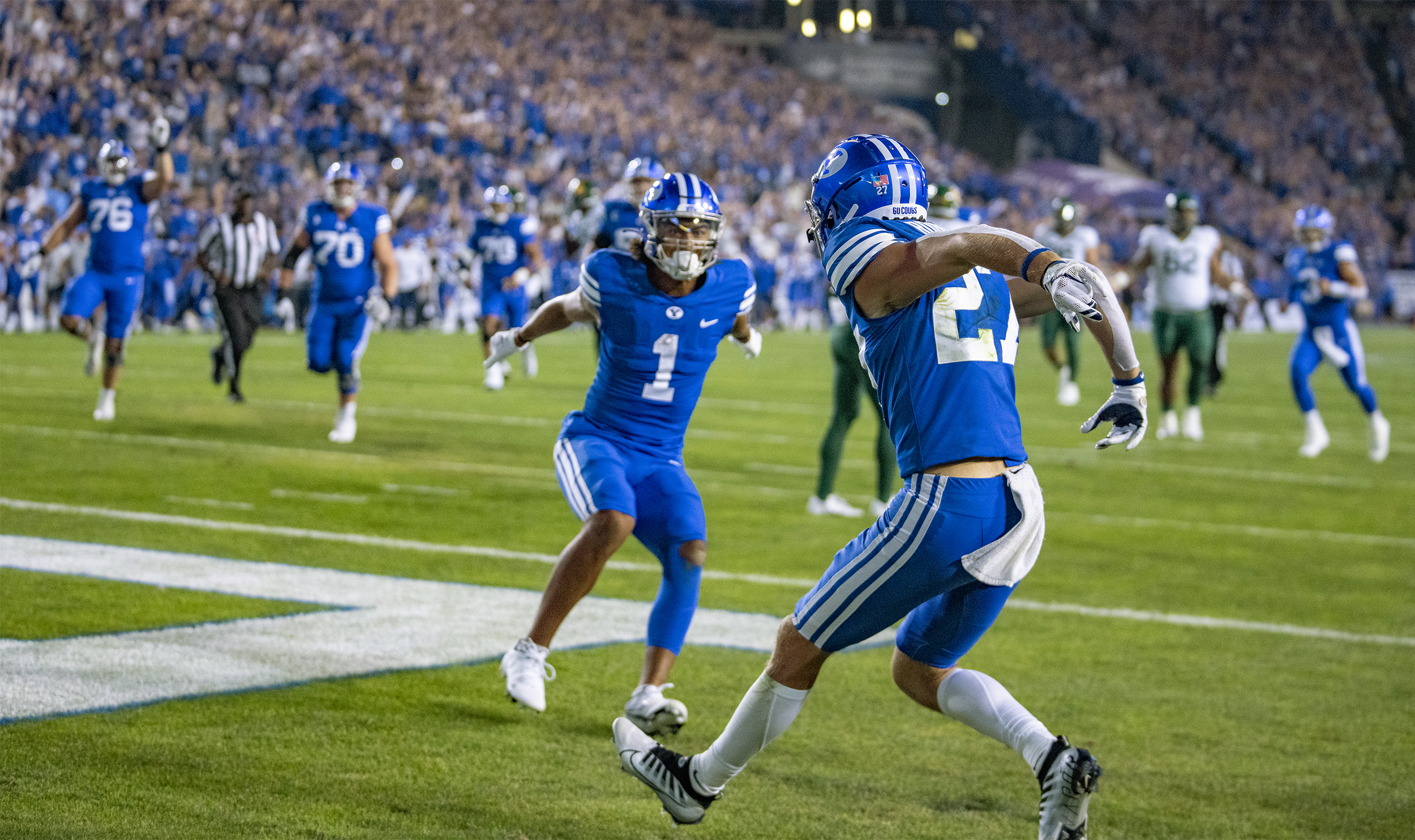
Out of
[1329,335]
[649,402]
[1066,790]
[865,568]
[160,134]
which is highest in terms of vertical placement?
[160,134]

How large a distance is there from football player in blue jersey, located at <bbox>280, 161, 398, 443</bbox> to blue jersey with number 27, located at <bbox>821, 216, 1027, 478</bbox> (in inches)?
350

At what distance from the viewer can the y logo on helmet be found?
12.2 feet

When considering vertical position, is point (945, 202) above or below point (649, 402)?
above

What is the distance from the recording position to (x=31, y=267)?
74.6 feet

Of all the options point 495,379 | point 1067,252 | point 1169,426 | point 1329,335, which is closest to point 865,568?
point 1329,335

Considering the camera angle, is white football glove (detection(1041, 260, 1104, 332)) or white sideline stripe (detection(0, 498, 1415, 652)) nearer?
white football glove (detection(1041, 260, 1104, 332))

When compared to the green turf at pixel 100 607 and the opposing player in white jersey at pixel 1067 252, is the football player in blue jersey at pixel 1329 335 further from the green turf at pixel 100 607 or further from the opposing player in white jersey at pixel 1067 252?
the green turf at pixel 100 607

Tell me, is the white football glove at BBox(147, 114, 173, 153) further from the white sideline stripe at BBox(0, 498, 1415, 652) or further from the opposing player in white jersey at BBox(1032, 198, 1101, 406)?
the opposing player in white jersey at BBox(1032, 198, 1101, 406)

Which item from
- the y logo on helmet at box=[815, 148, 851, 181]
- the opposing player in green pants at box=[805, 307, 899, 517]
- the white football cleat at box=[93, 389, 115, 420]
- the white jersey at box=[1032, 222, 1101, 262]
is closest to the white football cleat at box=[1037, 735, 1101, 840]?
the y logo on helmet at box=[815, 148, 851, 181]

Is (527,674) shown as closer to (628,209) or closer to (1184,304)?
(628,209)

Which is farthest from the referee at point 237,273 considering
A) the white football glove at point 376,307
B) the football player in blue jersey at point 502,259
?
the football player in blue jersey at point 502,259

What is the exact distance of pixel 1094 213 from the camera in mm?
44906

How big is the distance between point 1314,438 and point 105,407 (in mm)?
10179

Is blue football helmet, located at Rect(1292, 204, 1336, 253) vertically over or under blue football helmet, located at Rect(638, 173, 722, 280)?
over
